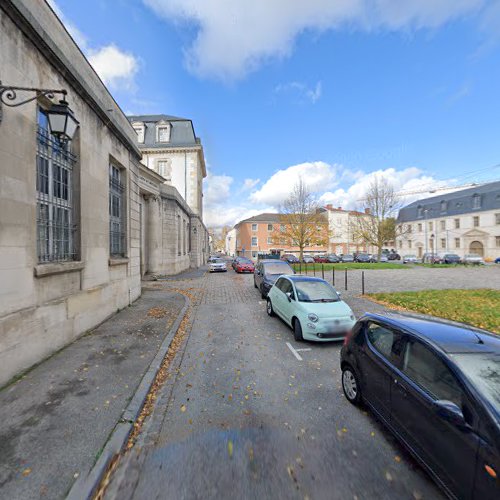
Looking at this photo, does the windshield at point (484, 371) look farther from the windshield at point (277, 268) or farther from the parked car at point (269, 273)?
the windshield at point (277, 268)

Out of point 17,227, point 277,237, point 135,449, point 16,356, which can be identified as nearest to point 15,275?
point 17,227

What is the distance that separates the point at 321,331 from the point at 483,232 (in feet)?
186

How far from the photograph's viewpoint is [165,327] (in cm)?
708

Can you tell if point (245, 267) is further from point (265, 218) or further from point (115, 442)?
point (265, 218)

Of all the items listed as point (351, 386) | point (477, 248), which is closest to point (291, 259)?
point (351, 386)

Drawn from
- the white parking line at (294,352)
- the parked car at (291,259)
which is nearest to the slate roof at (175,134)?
Result: the parked car at (291,259)

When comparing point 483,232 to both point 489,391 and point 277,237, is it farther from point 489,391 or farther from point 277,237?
point 489,391

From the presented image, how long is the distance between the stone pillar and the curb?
1404 centimetres

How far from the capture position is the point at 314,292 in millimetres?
6777

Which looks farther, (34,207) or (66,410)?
(34,207)

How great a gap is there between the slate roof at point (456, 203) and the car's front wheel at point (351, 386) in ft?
189

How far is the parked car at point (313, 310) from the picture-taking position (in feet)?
19.0

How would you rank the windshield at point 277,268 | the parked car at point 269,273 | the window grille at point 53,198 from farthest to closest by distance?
the windshield at point 277,268
the parked car at point 269,273
the window grille at point 53,198

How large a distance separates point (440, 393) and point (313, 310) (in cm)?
365
